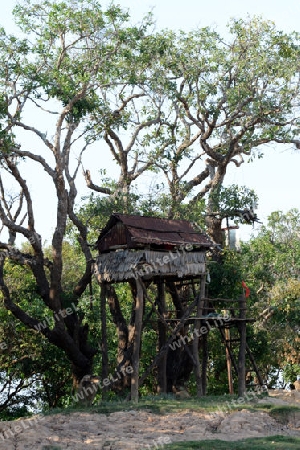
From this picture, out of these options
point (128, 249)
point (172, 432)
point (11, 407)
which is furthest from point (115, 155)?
point (172, 432)

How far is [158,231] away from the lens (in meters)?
18.3

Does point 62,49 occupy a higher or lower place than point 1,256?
higher

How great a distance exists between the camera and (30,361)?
2411 centimetres

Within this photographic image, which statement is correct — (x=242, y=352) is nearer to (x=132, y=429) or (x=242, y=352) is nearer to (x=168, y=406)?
(x=168, y=406)

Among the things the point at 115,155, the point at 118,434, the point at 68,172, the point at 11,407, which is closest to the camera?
the point at 118,434

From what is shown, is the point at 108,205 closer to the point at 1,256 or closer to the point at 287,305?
the point at 1,256

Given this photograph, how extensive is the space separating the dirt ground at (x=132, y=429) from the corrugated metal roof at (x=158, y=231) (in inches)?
161

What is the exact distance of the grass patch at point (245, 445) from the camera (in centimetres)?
1231

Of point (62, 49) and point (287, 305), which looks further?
point (287, 305)

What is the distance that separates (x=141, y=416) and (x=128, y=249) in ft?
14.3

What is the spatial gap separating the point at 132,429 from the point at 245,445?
259 cm

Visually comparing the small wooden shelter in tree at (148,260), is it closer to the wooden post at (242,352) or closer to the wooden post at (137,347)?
the wooden post at (137,347)

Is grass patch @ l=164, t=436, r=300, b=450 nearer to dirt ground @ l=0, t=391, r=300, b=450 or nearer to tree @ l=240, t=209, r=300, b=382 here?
dirt ground @ l=0, t=391, r=300, b=450

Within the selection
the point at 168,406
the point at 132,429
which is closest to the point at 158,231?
the point at 168,406
